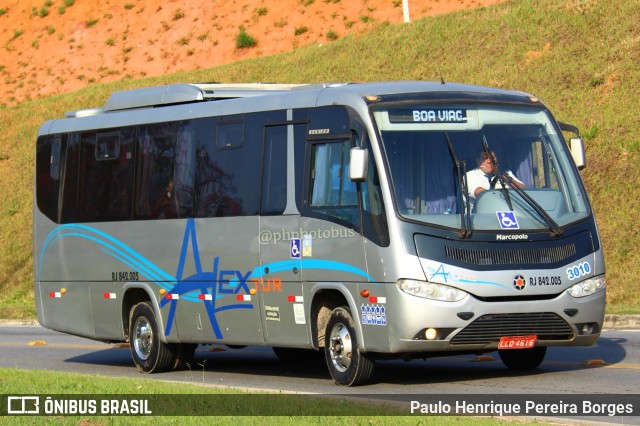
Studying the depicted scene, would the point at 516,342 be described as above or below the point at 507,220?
below

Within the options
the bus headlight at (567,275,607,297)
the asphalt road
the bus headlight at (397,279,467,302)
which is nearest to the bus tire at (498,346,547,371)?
the asphalt road

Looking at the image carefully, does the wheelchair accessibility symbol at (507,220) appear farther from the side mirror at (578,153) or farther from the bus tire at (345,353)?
the bus tire at (345,353)

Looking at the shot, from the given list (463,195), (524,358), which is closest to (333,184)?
(463,195)

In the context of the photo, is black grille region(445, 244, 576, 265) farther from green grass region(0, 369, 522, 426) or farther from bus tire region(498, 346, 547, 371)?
green grass region(0, 369, 522, 426)

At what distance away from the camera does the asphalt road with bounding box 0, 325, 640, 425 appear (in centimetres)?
1324

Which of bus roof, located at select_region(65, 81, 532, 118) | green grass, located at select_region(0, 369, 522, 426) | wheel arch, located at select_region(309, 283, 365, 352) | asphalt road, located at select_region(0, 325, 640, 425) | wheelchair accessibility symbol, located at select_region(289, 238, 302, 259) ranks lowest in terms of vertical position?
asphalt road, located at select_region(0, 325, 640, 425)

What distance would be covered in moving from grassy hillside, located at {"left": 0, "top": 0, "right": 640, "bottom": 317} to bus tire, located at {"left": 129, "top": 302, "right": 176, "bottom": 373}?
8684 millimetres

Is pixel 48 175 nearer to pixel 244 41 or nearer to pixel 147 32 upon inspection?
pixel 244 41

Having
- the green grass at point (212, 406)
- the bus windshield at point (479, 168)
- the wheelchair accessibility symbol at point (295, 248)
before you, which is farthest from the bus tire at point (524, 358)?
the green grass at point (212, 406)

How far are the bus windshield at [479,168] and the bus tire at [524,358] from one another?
5.94ft

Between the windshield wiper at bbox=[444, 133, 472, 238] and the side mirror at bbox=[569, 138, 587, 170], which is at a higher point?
the side mirror at bbox=[569, 138, 587, 170]

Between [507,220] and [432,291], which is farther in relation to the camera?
[507,220]

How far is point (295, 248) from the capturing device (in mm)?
14664

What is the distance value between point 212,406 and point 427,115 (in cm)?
420
